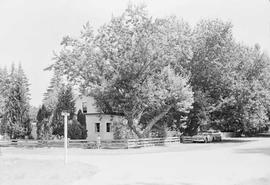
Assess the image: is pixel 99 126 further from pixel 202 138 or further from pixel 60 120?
pixel 202 138

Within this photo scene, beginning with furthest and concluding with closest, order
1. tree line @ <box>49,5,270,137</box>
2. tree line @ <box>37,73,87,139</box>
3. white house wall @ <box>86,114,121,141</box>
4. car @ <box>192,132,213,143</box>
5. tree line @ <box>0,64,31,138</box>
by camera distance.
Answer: white house wall @ <box>86,114,121,141</box> → tree line @ <box>0,64,31,138</box> → car @ <box>192,132,213,143</box> → tree line @ <box>37,73,87,139</box> → tree line @ <box>49,5,270,137</box>

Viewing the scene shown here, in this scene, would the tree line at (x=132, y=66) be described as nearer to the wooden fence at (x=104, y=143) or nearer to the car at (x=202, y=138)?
the wooden fence at (x=104, y=143)

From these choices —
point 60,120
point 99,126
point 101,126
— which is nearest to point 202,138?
point 101,126

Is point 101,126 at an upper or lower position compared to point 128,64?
lower

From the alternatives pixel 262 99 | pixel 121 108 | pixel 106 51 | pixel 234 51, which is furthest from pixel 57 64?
pixel 262 99

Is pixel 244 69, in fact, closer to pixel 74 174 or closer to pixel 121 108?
pixel 121 108

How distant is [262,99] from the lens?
160 ft

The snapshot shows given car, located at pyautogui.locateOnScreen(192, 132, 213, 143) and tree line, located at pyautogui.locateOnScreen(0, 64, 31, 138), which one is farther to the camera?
tree line, located at pyautogui.locateOnScreen(0, 64, 31, 138)

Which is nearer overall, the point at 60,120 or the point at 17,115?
the point at 60,120

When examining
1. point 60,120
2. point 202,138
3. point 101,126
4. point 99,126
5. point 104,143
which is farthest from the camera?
point 99,126

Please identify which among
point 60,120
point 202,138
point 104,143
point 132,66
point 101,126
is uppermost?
point 132,66

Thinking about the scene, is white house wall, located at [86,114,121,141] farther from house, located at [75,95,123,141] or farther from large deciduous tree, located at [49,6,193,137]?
large deciduous tree, located at [49,6,193,137]

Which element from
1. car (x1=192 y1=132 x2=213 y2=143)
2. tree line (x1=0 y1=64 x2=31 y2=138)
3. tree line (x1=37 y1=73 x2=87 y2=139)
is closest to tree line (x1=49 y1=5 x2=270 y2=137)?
tree line (x1=37 y1=73 x2=87 y2=139)

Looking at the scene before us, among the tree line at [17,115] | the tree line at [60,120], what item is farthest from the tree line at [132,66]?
the tree line at [17,115]
